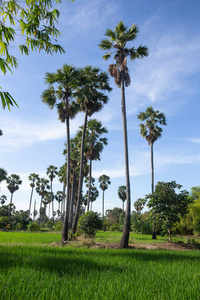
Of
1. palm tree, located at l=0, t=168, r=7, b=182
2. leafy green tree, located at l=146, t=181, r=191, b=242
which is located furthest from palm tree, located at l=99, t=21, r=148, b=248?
palm tree, located at l=0, t=168, r=7, b=182

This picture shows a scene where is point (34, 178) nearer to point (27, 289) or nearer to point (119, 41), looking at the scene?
point (119, 41)

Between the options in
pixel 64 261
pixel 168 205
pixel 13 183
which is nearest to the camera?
pixel 64 261

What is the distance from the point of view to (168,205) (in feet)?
68.9

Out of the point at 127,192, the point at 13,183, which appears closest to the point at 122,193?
the point at 13,183

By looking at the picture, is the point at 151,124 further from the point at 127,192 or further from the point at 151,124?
the point at 127,192

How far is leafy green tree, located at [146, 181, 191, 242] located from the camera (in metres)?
20.2

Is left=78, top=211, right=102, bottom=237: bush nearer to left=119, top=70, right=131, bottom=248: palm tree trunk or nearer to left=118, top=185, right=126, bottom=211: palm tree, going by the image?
left=119, top=70, right=131, bottom=248: palm tree trunk

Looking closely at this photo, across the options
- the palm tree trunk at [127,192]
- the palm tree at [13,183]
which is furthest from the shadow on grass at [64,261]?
the palm tree at [13,183]

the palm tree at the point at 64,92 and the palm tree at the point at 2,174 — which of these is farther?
the palm tree at the point at 2,174

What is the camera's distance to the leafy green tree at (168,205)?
2016 centimetres

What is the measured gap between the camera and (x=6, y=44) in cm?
465

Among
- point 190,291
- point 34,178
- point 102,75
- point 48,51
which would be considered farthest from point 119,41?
point 34,178

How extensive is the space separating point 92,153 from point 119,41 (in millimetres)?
16457

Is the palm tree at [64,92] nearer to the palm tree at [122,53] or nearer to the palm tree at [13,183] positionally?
the palm tree at [122,53]
